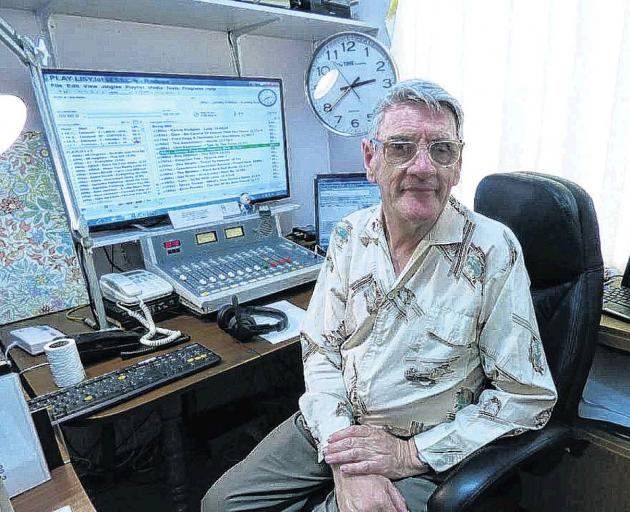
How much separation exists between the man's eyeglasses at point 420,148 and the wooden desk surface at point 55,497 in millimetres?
880

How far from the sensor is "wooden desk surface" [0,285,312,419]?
3.25 ft

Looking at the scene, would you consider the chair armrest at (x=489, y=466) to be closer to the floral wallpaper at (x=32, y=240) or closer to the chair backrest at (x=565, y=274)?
the chair backrest at (x=565, y=274)

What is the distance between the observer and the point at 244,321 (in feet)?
4.00

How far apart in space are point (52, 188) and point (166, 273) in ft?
1.41

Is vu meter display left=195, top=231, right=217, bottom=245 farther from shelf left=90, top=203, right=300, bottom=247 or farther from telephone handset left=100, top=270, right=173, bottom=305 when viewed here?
telephone handset left=100, top=270, right=173, bottom=305

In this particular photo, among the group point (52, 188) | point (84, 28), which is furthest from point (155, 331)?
point (84, 28)

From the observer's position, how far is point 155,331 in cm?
122

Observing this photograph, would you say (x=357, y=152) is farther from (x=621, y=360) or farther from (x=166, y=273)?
(x=621, y=360)

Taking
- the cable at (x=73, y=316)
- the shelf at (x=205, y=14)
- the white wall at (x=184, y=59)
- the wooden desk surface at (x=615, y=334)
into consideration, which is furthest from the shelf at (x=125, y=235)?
the wooden desk surface at (x=615, y=334)

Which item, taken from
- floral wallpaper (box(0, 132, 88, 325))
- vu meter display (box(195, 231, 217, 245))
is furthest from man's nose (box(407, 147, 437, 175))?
floral wallpaper (box(0, 132, 88, 325))

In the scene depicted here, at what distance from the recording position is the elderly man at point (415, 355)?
3.11 ft

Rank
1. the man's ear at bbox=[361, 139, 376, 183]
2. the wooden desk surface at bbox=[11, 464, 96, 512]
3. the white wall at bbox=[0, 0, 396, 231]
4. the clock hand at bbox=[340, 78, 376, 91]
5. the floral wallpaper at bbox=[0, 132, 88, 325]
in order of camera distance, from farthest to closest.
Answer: the clock hand at bbox=[340, 78, 376, 91] → the white wall at bbox=[0, 0, 396, 231] → the floral wallpaper at bbox=[0, 132, 88, 325] → the man's ear at bbox=[361, 139, 376, 183] → the wooden desk surface at bbox=[11, 464, 96, 512]

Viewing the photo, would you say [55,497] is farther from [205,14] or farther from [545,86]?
[545,86]

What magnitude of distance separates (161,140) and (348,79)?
2.65 ft
